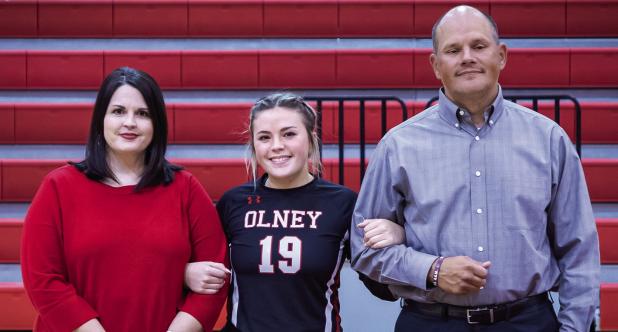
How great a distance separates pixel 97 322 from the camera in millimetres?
1812

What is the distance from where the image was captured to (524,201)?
1685mm

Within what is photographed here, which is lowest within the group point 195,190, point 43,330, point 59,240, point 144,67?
point 43,330

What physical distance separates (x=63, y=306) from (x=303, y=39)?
3945 millimetres

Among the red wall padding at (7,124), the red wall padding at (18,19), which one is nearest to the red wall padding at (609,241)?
the red wall padding at (7,124)

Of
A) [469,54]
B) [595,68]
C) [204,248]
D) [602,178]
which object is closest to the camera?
[469,54]

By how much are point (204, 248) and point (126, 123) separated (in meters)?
0.39

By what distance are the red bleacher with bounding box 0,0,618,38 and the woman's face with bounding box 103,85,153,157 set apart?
3596 millimetres

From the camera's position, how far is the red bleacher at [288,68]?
501 centimetres

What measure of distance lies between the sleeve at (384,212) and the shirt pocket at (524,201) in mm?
232

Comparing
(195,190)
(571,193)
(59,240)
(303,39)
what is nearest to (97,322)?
(59,240)

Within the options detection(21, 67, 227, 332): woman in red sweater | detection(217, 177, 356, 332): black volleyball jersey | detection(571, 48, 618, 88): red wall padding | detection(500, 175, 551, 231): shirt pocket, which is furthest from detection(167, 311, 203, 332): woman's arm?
detection(571, 48, 618, 88): red wall padding

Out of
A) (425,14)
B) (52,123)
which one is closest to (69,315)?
(52,123)

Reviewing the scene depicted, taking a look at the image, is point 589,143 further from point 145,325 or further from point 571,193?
point 145,325

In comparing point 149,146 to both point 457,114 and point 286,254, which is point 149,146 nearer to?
point 286,254
